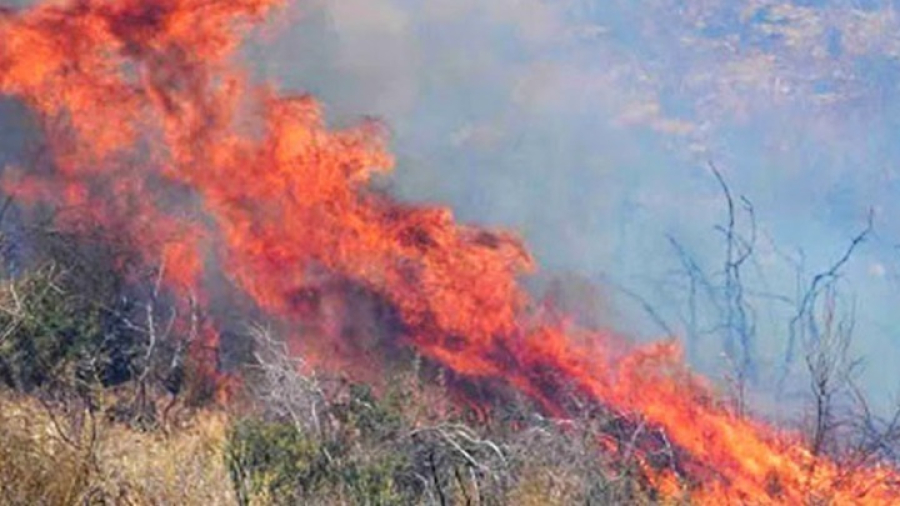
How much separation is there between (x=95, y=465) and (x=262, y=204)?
7990mm

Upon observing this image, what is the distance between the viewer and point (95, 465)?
6.23 metres

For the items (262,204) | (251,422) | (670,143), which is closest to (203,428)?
(251,422)

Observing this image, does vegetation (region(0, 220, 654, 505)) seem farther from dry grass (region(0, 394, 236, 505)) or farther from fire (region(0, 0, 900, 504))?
fire (region(0, 0, 900, 504))

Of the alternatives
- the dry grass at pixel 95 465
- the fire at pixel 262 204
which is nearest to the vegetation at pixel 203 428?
the dry grass at pixel 95 465

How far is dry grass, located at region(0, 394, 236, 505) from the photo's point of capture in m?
5.77

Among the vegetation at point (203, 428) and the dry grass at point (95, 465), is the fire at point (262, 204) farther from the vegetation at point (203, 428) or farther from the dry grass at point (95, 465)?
the dry grass at point (95, 465)

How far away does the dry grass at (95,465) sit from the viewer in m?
5.77

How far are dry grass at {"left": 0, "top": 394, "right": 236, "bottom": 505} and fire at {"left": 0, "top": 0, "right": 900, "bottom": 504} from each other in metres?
4.79

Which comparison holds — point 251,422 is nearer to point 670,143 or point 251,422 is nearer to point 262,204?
point 262,204

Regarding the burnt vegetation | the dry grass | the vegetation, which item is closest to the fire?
the burnt vegetation

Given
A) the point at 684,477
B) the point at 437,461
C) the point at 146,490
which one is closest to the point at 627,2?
the point at 684,477

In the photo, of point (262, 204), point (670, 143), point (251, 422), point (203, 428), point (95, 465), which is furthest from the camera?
point (670, 143)

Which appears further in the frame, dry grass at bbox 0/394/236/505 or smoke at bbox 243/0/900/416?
smoke at bbox 243/0/900/416

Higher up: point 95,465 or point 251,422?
point 95,465
